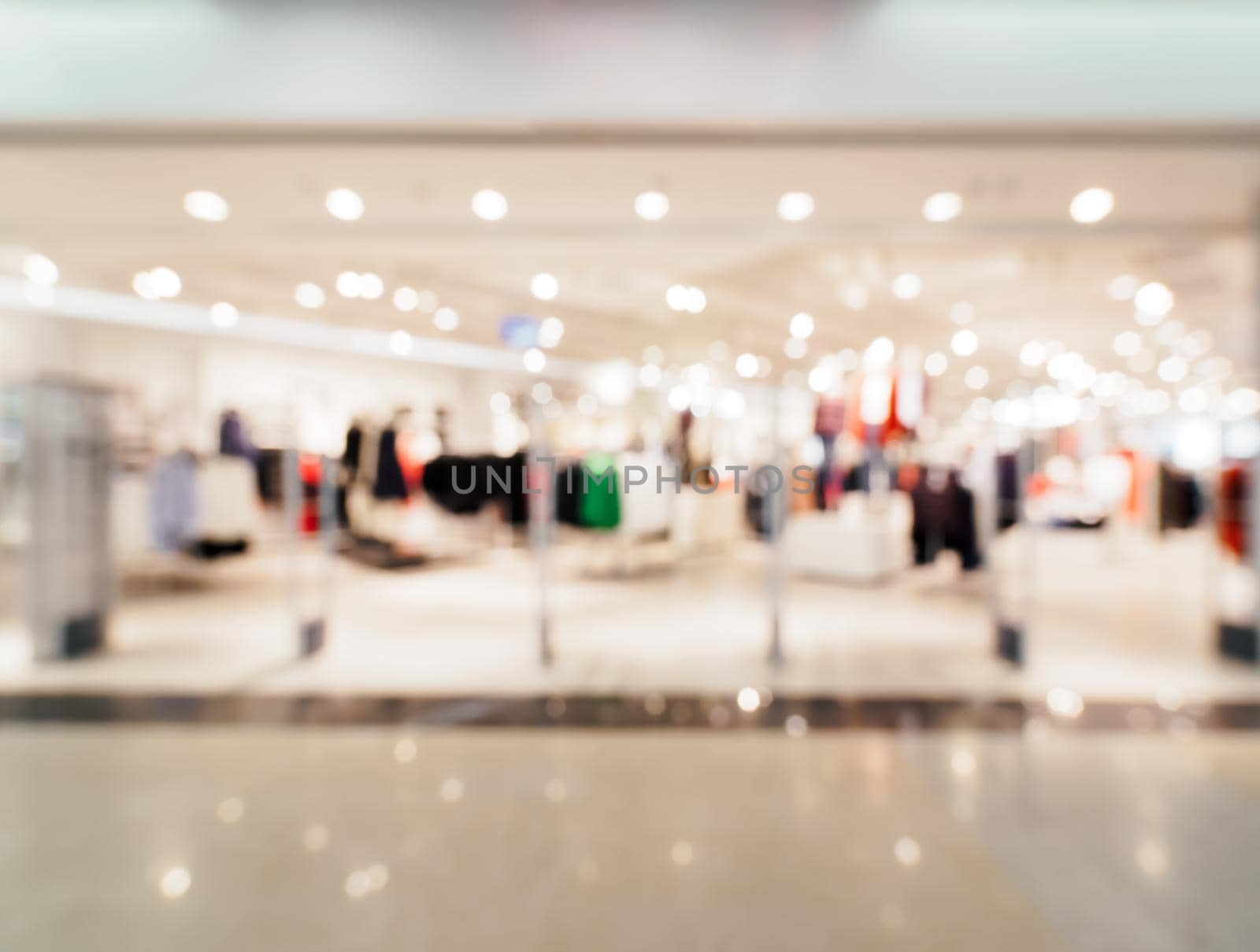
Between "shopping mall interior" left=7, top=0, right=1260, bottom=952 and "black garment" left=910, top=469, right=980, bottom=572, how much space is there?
0.13ft

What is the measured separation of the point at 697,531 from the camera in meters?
6.58

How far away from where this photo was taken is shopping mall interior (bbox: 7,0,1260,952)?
1893 mm

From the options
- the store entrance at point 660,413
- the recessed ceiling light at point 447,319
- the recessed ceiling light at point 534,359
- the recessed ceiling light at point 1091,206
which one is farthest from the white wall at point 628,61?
the recessed ceiling light at point 534,359

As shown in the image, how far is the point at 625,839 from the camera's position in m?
2.01

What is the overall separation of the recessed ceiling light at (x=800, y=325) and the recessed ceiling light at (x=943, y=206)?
1659 millimetres

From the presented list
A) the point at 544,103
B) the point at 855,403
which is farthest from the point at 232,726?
the point at 855,403

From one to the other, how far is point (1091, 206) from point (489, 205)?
3962 millimetres

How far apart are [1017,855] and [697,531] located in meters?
4.71

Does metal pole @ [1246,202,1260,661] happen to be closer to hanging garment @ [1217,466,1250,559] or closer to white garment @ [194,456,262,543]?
hanging garment @ [1217,466,1250,559]

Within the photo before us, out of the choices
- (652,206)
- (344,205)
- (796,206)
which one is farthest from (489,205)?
(796,206)

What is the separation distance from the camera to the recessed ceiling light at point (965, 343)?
23.6 ft

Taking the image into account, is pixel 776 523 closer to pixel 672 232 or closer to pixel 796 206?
pixel 796 206

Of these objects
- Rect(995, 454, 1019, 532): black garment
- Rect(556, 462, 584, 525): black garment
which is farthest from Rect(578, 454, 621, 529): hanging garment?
Rect(995, 454, 1019, 532): black garment

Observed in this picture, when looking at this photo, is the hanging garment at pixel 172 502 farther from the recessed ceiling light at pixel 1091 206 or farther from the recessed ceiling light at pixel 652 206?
the recessed ceiling light at pixel 1091 206
